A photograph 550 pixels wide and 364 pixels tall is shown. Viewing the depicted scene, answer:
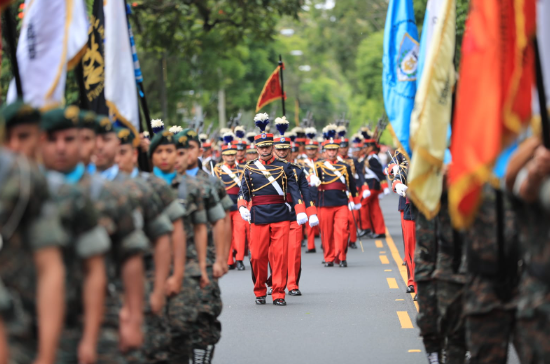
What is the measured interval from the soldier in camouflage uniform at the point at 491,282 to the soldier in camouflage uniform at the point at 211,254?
2585 mm

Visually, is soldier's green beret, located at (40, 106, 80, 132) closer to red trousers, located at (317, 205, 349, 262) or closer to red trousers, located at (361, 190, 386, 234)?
red trousers, located at (317, 205, 349, 262)

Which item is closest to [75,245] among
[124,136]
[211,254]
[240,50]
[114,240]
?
[114,240]

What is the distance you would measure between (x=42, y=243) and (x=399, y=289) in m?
10.2

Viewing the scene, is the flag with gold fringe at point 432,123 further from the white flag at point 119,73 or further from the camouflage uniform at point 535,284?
the white flag at point 119,73

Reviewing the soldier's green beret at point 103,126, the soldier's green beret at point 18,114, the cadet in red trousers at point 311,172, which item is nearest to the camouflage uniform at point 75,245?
the soldier's green beret at point 18,114

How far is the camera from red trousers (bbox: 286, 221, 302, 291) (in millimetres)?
13469

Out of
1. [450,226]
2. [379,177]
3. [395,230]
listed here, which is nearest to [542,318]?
[450,226]

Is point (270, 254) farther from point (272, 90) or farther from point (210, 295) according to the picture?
point (272, 90)

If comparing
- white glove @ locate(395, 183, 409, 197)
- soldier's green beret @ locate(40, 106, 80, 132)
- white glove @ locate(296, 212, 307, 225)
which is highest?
soldier's green beret @ locate(40, 106, 80, 132)

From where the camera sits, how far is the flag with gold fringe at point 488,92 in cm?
546

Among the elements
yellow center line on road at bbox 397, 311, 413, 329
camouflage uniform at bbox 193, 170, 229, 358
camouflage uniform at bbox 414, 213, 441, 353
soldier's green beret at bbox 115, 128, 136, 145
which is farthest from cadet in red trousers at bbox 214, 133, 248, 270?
soldier's green beret at bbox 115, 128, 136, 145

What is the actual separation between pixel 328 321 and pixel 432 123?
199 inches

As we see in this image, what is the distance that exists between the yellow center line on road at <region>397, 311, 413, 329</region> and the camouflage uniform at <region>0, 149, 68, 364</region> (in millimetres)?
6938

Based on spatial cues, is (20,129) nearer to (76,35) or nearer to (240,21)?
(76,35)
